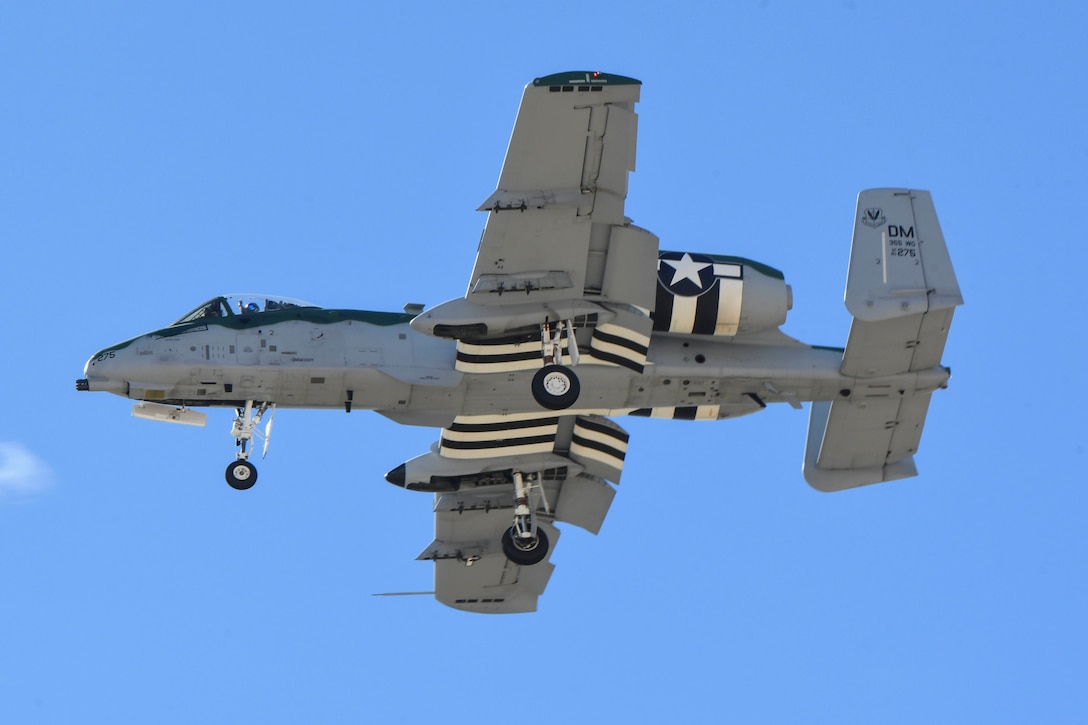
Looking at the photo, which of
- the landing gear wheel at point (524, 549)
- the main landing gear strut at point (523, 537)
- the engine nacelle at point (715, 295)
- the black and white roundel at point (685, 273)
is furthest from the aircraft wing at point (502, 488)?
the black and white roundel at point (685, 273)

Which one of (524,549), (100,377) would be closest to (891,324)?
(524,549)

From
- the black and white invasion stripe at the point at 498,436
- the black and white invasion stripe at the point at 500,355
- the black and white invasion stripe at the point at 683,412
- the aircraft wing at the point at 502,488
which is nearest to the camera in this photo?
the black and white invasion stripe at the point at 500,355

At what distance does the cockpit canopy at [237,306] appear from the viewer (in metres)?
34.3

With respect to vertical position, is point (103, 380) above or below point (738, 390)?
below

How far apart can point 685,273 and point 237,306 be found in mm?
8222

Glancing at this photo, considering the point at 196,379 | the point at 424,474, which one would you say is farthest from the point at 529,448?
the point at 196,379

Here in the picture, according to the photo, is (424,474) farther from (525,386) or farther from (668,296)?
(668,296)

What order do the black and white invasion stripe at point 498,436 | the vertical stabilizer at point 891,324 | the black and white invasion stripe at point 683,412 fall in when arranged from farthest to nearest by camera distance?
the black and white invasion stripe at point 683,412 < the black and white invasion stripe at point 498,436 < the vertical stabilizer at point 891,324

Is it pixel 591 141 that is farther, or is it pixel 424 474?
pixel 424 474

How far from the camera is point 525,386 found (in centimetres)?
3444

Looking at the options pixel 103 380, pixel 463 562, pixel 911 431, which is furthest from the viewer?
pixel 463 562

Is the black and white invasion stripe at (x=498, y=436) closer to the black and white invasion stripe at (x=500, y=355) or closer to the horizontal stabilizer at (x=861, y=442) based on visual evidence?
the black and white invasion stripe at (x=500, y=355)

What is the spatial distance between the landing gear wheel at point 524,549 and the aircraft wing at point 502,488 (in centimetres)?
101

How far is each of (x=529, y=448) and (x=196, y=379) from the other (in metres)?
6.79
